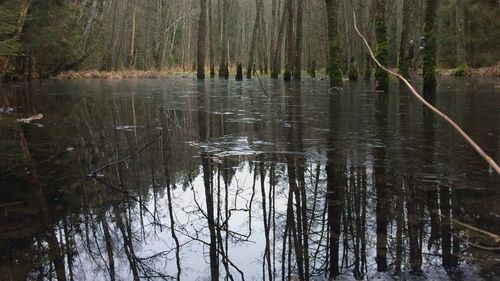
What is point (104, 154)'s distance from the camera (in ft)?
16.3

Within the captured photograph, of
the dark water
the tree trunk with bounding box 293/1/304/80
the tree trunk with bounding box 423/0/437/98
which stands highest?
the tree trunk with bounding box 293/1/304/80

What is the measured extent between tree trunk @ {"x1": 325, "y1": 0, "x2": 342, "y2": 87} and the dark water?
8335mm

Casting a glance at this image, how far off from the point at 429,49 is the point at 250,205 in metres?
10.5

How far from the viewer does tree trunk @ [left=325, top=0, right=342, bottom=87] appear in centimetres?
1385

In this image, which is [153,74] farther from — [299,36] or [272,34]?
[299,36]

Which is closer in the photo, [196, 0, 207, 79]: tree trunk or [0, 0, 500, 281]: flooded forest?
[0, 0, 500, 281]: flooded forest

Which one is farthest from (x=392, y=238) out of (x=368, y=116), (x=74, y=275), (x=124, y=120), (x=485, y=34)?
(x=485, y=34)

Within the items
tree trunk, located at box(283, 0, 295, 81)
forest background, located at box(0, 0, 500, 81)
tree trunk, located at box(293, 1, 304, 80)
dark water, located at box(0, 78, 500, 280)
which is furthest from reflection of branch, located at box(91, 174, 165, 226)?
tree trunk, located at box(283, 0, 295, 81)

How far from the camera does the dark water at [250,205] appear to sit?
7.72 feet

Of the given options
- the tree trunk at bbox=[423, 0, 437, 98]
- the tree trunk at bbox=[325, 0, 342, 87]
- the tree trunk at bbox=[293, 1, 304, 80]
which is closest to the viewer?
the tree trunk at bbox=[423, 0, 437, 98]

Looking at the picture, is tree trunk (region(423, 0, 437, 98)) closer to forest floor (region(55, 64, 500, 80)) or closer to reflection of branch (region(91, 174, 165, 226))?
reflection of branch (region(91, 174, 165, 226))

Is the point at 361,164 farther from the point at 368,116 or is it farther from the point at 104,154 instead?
the point at 368,116

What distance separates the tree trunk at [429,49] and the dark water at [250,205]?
6344 mm

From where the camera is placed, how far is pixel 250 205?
10.9ft
